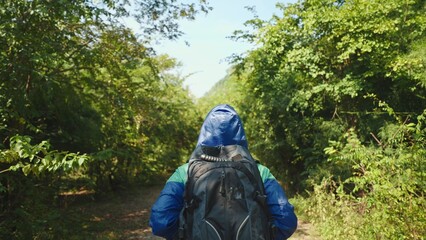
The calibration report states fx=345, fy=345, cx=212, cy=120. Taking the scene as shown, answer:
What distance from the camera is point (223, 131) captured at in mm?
2373

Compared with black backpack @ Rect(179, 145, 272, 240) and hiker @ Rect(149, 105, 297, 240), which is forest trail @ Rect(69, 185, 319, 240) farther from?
black backpack @ Rect(179, 145, 272, 240)

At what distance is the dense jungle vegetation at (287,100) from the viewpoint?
12.8ft

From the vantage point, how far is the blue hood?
2375mm

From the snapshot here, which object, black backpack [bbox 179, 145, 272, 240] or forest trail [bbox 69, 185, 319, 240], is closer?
black backpack [bbox 179, 145, 272, 240]

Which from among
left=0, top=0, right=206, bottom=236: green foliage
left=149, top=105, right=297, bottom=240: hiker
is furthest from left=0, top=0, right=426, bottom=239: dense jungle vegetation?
left=149, top=105, right=297, bottom=240: hiker

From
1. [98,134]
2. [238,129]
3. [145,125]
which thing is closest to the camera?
[238,129]

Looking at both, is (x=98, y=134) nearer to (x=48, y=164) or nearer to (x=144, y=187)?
(x=48, y=164)

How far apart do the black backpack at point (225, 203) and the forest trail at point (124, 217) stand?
5594 millimetres

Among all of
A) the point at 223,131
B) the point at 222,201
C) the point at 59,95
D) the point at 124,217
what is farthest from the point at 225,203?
the point at 124,217

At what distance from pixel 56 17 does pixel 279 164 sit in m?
8.53

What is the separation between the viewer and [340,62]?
824cm

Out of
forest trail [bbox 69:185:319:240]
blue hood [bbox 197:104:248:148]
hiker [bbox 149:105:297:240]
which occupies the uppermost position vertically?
blue hood [bbox 197:104:248:148]

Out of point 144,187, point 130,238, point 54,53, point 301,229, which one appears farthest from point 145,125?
point 54,53

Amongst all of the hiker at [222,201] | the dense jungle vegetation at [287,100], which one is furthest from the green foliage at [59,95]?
the hiker at [222,201]
